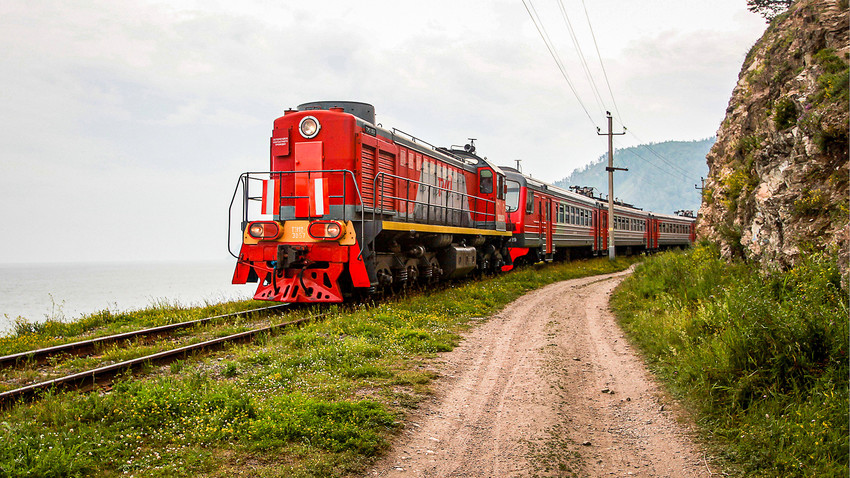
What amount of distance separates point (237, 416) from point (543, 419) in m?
2.91

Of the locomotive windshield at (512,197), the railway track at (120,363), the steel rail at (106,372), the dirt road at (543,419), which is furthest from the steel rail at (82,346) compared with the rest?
the locomotive windshield at (512,197)

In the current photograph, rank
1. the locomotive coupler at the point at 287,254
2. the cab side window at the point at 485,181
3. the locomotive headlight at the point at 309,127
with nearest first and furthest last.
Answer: the locomotive coupler at the point at 287,254
the locomotive headlight at the point at 309,127
the cab side window at the point at 485,181

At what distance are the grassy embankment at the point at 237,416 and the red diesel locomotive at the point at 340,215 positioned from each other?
3095 millimetres

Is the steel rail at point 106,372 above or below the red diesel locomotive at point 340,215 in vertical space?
below

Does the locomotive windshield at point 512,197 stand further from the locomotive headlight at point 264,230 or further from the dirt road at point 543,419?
the dirt road at point 543,419

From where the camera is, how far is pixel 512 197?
2136 cm

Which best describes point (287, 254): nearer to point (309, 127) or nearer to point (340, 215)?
point (340, 215)

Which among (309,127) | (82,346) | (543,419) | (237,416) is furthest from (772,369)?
(309,127)

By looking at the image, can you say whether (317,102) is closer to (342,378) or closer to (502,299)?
(502,299)

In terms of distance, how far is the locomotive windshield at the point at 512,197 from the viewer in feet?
69.3

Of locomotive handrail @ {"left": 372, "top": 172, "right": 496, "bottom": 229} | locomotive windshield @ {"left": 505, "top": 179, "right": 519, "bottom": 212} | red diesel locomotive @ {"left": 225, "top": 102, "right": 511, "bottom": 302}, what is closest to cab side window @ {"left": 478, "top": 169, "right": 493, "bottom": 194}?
locomotive handrail @ {"left": 372, "top": 172, "right": 496, "bottom": 229}

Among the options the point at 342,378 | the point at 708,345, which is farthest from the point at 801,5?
the point at 342,378

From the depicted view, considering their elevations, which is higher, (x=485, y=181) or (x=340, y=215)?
(x=485, y=181)

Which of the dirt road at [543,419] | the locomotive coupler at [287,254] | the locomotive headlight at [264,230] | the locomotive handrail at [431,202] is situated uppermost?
the locomotive handrail at [431,202]
